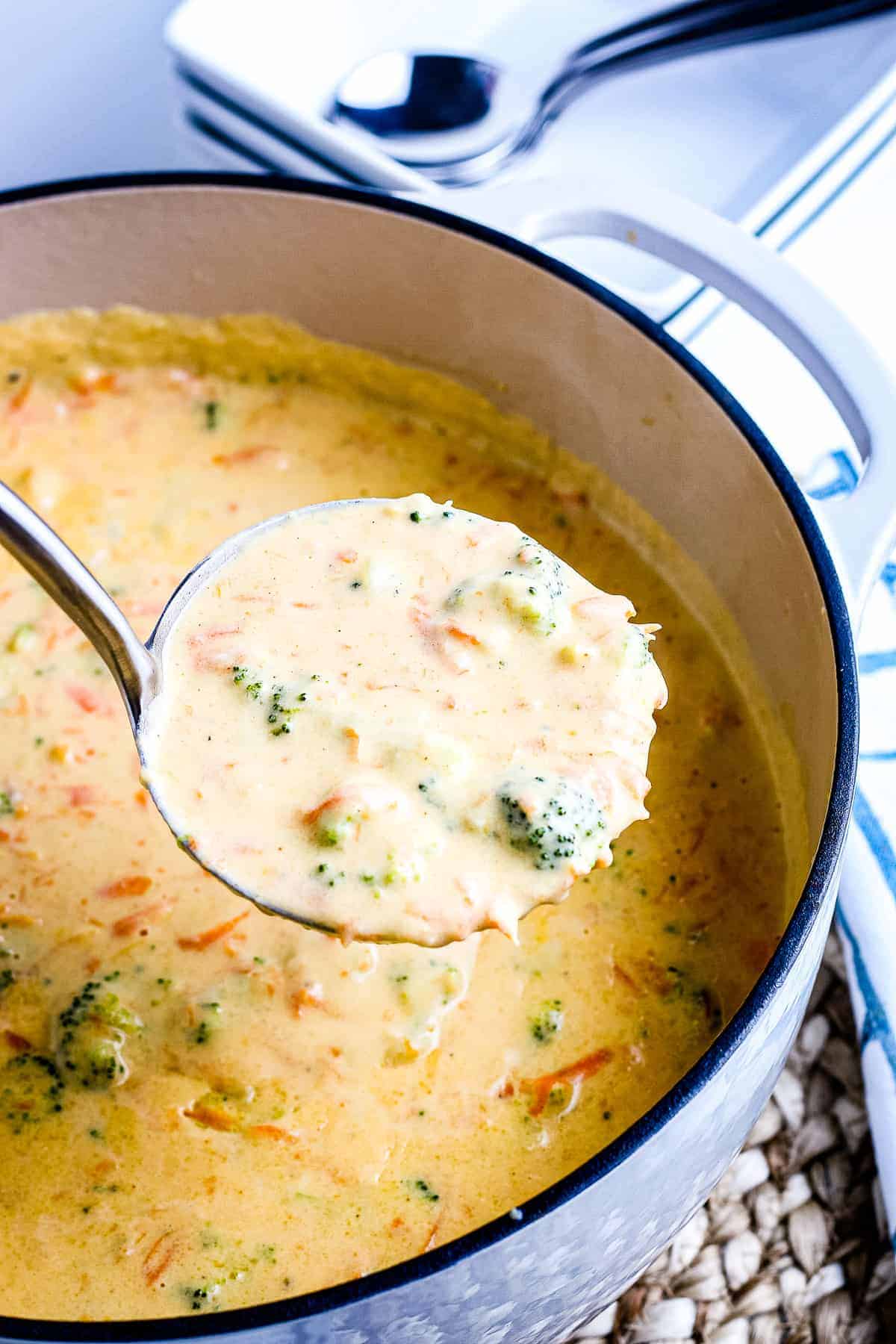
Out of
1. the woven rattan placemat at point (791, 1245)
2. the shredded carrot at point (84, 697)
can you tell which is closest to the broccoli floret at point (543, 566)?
the shredded carrot at point (84, 697)

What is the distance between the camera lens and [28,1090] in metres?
1.28

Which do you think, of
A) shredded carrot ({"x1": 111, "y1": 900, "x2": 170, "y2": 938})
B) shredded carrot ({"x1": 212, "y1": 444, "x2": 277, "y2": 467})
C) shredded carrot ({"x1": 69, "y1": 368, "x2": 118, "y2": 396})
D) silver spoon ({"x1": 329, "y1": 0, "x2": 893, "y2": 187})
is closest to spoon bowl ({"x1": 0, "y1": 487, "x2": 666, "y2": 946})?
shredded carrot ({"x1": 111, "y1": 900, "x2": 170, "y2": 938})

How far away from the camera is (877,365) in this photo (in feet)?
4.35

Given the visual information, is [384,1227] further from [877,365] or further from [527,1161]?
[877,365]

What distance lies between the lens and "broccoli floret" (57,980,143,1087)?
4.21 ft

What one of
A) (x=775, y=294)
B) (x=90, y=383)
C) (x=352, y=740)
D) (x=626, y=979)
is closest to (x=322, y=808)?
(x=352, y=740)

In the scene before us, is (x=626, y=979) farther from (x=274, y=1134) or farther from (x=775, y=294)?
(x=775, y=294)

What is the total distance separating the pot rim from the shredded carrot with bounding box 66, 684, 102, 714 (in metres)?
0.56

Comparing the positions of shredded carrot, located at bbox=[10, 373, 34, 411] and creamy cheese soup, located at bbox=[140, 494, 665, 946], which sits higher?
creamy cheese soup, located at bbox=[140, 494, 665, 946]

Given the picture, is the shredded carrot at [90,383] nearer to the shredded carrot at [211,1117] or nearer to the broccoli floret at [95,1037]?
the broccoli floret at [95,1037]

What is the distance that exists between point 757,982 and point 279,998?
1.55ft

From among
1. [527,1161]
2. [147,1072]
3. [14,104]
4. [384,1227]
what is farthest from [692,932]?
[14,104]

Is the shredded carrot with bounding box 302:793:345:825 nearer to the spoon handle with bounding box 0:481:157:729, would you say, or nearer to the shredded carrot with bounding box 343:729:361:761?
the shredded carrot with bounding box 343:729:361:761

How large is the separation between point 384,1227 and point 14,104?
5.87 feet
